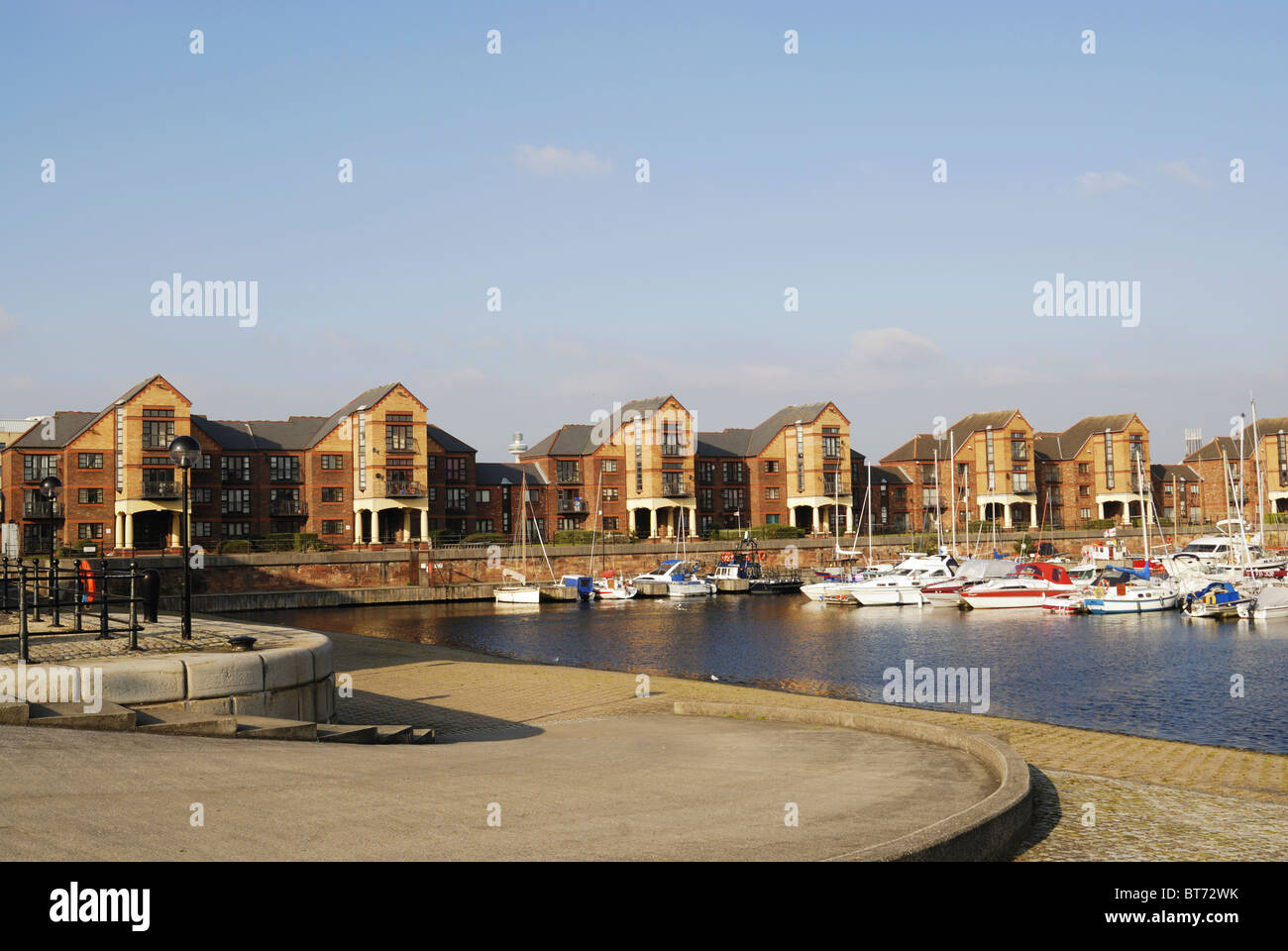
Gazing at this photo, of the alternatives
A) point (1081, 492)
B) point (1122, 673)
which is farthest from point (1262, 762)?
point (1081, 492)

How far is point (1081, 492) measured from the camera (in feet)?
412

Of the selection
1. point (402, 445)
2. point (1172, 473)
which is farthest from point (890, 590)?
point (1172, 473)

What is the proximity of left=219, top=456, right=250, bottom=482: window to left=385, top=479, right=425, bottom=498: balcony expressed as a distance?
454 inches

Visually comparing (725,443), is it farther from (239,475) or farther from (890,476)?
(239,475)

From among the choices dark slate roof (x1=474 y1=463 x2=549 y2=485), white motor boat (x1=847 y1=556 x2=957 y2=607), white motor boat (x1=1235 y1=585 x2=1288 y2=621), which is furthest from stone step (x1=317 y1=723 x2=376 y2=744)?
dark slate roof (x1=474 y1=463 x2=549 y2=485)

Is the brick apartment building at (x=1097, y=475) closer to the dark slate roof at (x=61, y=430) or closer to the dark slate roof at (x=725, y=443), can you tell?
the dark slate roof at (x=725, y=443)

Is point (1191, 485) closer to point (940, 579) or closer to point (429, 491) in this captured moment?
point (940, 579)

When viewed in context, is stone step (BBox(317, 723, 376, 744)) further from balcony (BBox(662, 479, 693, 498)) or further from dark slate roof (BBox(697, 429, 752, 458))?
dark slate roof (BBox(697, 429, 752, 458))

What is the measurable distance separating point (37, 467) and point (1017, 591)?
7044 centimetres

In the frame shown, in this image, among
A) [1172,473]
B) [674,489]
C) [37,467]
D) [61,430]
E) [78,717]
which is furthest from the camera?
[1172,473]

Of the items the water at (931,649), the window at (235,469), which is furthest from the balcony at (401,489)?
the water at (931,649)

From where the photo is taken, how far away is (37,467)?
268 ft
